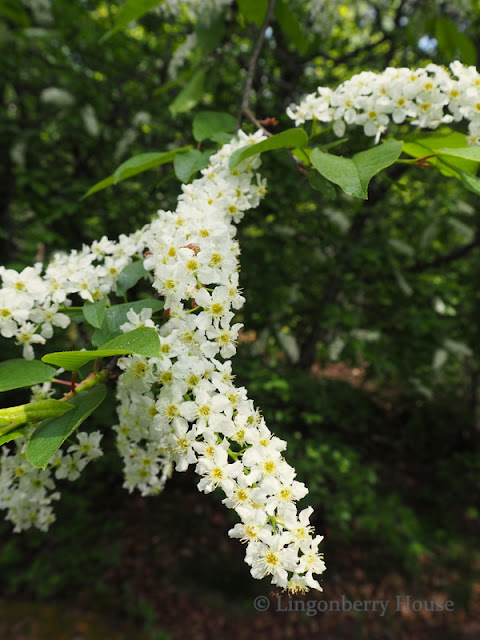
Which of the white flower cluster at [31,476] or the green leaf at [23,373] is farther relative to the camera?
the white flower cluster at [31,476]

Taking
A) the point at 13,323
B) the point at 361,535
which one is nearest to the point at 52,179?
the point at 13,323

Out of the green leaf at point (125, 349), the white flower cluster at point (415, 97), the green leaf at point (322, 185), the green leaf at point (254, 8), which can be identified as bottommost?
the green leaf at point (125, 349)

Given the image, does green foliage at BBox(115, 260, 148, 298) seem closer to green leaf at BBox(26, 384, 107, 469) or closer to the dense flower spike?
the dense flower spike

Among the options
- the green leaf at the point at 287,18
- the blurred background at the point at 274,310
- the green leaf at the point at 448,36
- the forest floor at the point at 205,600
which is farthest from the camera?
the forest floor at the point at 205,600

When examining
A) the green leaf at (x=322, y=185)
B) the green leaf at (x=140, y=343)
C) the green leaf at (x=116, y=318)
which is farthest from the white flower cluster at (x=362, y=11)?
the green leaf at (x=140, y=343)

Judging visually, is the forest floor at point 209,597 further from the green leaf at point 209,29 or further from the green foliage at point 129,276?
the green leaf at point 209,29

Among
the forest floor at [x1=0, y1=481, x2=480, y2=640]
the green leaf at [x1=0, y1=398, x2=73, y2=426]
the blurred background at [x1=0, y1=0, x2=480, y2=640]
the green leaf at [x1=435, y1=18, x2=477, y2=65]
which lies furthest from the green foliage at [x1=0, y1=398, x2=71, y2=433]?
the forest floor at [x1=0, y1=481, x2=480, y2=640]

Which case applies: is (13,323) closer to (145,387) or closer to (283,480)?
(145,387)

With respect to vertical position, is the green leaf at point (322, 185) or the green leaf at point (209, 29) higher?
the green leaf at point (209, 29)

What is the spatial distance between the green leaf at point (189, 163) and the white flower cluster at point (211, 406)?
0.15m

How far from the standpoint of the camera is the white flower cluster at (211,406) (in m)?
0.93

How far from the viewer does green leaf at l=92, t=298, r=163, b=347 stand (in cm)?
108

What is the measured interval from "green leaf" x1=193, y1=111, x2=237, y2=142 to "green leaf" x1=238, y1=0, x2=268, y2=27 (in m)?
0.41

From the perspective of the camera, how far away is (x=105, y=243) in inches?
55.9
